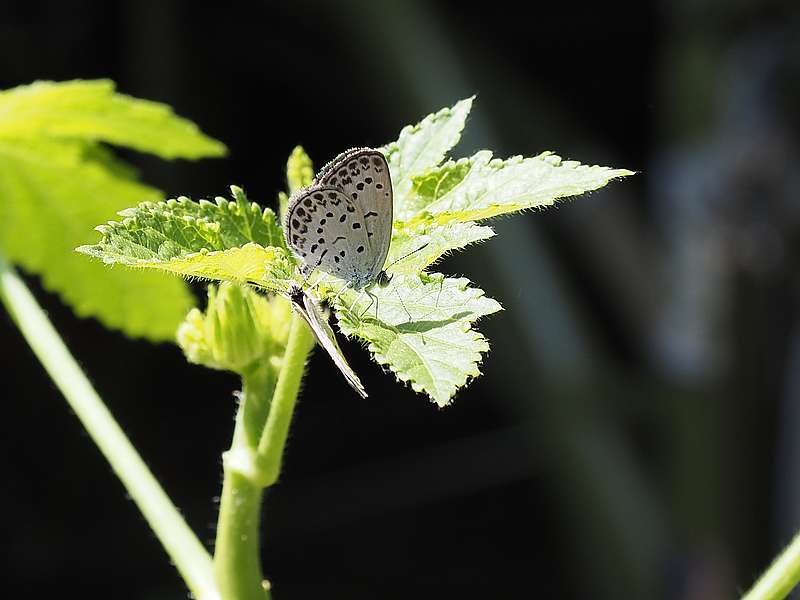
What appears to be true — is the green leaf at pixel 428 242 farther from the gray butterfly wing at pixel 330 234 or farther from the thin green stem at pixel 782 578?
the thin green stem at pixel 782 578

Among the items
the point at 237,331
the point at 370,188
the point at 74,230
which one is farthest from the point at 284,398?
the point at 74,230

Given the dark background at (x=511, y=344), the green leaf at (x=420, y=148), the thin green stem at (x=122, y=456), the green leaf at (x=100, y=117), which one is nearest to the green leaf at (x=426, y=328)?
the green leaf at (x=420, y=148)

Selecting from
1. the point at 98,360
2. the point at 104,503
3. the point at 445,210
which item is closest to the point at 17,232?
the point at 445,210

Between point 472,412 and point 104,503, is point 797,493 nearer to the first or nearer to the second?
point 472,412

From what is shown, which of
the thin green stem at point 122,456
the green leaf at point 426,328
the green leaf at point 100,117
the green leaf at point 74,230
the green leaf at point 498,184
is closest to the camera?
the green leaf at point 426,328

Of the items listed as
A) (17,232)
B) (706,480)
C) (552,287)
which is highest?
(17,232)

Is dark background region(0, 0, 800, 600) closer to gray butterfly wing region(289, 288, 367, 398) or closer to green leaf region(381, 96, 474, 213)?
green leaf region(381, 96, 474, 213)

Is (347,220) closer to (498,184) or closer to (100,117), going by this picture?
(498,184)

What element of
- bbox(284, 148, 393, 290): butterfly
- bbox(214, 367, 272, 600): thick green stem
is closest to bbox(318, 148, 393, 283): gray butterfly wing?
bbox(284, 148, 393, 290): butterfly
